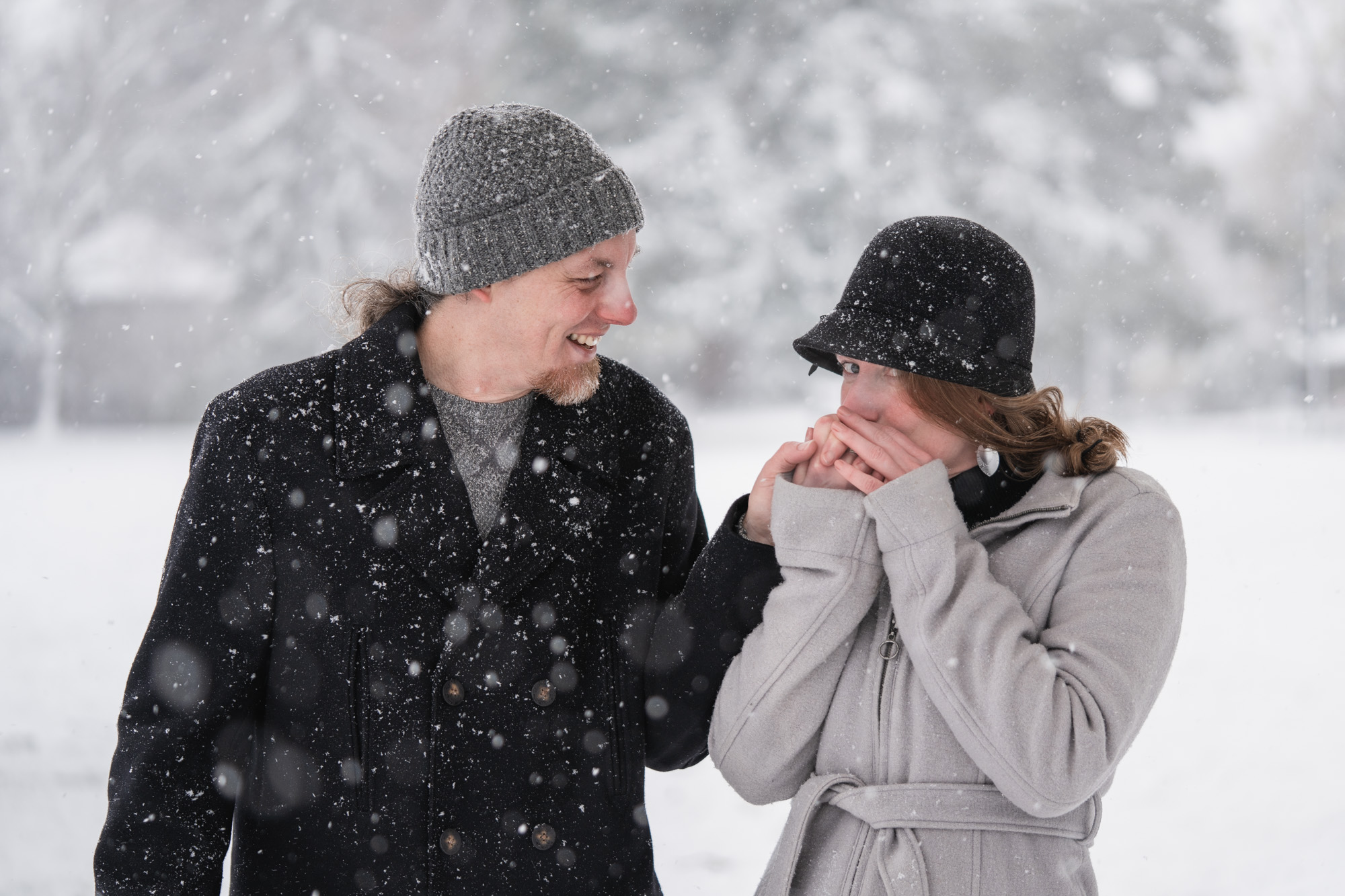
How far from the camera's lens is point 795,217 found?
271 inches

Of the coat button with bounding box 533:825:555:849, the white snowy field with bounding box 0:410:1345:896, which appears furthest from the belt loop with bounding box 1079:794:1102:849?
the white snowy field with bounding box 0:410:1345:896

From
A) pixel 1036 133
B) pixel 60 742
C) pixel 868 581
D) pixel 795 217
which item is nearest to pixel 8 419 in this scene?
pixel 60 742

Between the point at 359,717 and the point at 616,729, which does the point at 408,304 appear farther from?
the point at 616,729

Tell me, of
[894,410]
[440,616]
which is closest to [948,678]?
[894,410]

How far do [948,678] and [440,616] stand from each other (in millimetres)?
792

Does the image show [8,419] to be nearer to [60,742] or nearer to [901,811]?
[60,742]

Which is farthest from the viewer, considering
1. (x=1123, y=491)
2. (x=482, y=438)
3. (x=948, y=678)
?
(x=482, y=438)

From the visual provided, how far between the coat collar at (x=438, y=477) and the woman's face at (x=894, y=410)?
18.0 inches

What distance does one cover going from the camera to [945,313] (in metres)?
1.56

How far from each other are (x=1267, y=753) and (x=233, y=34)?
6850mm

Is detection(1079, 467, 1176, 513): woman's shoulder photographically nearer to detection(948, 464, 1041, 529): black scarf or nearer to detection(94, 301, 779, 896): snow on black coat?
detection(948, 464, 1041, 529): black scarf

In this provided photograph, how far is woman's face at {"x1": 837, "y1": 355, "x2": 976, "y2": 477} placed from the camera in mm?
1615

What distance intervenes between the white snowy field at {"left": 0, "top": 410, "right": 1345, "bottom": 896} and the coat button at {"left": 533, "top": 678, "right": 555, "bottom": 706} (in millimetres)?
2039

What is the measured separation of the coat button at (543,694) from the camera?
5.54 feet
